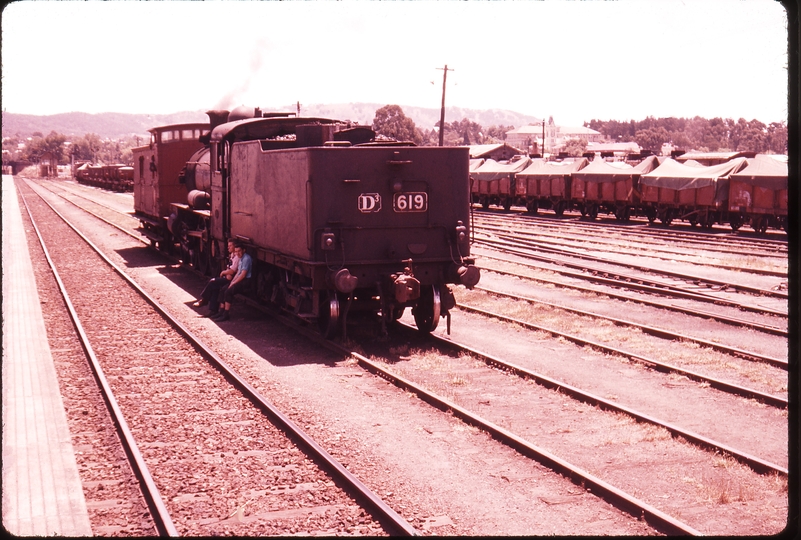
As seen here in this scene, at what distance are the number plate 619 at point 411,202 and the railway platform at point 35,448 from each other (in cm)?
539

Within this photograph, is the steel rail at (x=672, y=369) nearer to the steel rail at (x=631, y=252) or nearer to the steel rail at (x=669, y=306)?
the steel rail at (x=669, y=306)

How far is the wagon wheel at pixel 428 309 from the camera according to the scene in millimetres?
12406

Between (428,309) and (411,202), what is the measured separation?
1.80 m

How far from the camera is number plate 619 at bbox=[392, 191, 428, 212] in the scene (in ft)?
39.6

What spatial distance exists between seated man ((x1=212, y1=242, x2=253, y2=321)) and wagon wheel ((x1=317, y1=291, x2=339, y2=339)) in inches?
87.1

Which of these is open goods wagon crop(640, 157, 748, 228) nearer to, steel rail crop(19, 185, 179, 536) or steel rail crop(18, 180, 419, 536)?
steel rail crop(18, 180, 419, 536)

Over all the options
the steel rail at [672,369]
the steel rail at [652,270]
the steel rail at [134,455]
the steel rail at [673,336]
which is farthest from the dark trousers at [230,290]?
the steel rail at [652,270]

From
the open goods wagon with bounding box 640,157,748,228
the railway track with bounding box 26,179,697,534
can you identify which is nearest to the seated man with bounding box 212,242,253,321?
the railway track with bounding box 26,179,697,534

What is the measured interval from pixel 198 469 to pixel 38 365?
503 cm

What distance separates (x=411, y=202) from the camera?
12.1 m

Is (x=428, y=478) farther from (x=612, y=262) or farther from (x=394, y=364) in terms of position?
(x=612, y=262)

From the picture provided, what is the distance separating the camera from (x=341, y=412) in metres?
8.95

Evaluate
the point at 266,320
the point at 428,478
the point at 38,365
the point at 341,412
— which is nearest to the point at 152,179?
the point at 266,320

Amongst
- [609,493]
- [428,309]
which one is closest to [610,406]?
[609,493]
